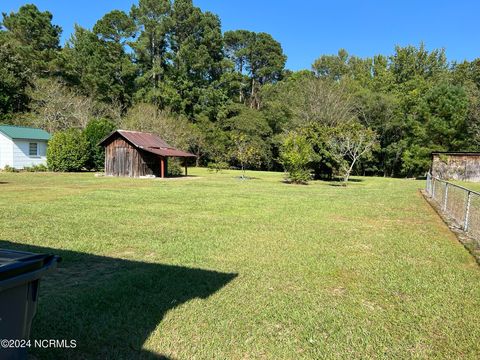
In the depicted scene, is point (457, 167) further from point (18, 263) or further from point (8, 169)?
point (8, 169)

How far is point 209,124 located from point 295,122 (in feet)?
41.5

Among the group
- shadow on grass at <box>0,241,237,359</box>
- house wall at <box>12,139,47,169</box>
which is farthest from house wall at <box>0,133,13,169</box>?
shadow on grass at <box>0,241,237,359</box>

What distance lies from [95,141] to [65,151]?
2.71 metres

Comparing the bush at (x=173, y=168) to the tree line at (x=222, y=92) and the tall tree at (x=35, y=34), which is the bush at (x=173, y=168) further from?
the tall tree at (x=35, y=34)

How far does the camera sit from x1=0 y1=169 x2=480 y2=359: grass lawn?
3.33 metres

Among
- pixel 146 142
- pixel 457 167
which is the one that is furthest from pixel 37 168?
pixel 457 167

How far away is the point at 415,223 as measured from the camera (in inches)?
389

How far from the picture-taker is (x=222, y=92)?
178ft

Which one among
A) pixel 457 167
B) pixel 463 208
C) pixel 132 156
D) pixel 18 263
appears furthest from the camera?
pixel 457 167

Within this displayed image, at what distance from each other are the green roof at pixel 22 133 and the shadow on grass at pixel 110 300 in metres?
27.1

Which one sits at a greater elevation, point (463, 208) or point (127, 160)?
point (127, 160)

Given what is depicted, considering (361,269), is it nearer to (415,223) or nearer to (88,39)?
(415,223)

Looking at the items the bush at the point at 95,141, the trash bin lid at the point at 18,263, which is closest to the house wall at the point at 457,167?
the bush at the point at 95,141

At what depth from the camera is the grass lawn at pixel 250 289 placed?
3.33 meters
